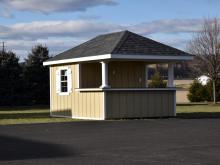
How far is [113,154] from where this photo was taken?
11672 mm

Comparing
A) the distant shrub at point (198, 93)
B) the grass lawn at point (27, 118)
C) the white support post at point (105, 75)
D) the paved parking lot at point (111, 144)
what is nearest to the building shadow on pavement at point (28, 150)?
the paved parking lot at point (111, 144)

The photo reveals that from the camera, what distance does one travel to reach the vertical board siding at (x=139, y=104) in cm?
2312

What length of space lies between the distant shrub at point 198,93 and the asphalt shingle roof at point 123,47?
23.1m

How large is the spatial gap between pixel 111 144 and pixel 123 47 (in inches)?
395

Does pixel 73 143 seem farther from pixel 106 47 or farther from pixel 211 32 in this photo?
pixel 211 32

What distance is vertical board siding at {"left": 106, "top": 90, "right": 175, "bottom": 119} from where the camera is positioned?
23.1m

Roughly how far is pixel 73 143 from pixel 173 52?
11.4 metres

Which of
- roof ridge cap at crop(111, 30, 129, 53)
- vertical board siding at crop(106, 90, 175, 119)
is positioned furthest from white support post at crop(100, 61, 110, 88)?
roof ridge cap at crop(111, 30, 129, 53)

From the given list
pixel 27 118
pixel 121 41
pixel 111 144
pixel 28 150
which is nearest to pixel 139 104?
pixel 121 41

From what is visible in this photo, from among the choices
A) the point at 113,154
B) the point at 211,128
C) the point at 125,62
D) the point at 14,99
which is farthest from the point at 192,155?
the point at 14,99

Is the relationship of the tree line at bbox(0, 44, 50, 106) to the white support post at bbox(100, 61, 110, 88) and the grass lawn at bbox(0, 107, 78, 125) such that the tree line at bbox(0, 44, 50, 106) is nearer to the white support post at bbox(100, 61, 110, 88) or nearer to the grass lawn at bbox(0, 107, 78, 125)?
the grass lawn at bbox(0, 107, 78, 125)

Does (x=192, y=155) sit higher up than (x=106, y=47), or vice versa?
(x=106, y=47)

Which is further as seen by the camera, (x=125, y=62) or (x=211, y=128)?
(x=125, y=62)

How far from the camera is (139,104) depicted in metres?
23.6
